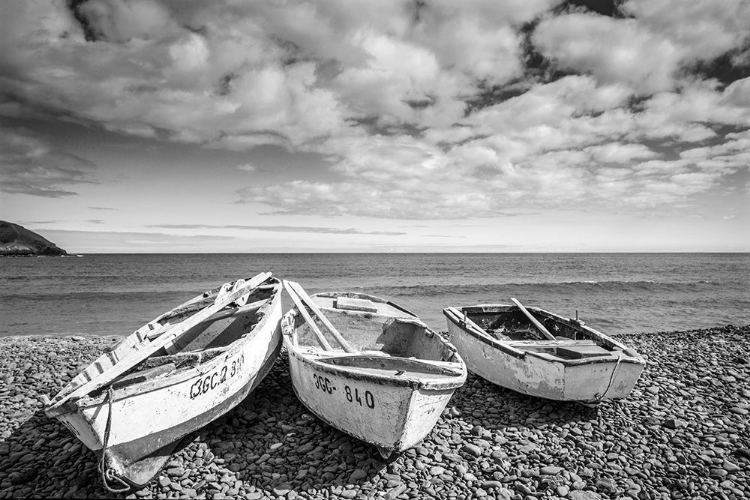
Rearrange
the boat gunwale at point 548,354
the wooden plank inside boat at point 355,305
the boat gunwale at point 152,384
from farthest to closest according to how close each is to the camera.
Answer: the wooden plank inside boat at point 355,305 → the boat gunwale at point 548,354 → the boat gunwale at point 152,384

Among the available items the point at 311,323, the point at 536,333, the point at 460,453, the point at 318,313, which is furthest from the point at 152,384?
the point at 536,333

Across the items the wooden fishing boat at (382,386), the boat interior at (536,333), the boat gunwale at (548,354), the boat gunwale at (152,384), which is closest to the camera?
the boat gunwale at (152,384)

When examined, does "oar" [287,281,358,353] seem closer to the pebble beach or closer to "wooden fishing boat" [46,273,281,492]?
"wooden fishing boat" [46,273,281,492]

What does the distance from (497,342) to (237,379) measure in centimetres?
460

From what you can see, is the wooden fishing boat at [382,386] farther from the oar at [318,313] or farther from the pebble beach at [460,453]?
the pebble beach at [460,453]

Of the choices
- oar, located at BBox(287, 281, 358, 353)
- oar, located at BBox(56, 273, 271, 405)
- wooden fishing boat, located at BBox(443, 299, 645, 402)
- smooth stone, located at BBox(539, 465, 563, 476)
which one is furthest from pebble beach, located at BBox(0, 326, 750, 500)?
oar, located at BBox(287, 281, 358, 353)

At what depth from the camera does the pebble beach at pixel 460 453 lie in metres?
4.65

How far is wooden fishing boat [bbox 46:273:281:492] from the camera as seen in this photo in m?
4.14

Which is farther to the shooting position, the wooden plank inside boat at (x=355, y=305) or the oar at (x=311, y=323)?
the wooden plank inside boat at (x=355, y=305)

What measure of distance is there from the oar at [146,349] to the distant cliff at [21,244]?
13115 cm

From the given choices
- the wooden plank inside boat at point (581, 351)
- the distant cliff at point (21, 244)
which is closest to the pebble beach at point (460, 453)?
the wooden plank inside boat at point (581, 351)

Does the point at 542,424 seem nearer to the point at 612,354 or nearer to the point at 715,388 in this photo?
the point at 612,354

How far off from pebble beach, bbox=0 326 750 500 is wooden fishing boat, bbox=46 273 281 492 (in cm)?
42

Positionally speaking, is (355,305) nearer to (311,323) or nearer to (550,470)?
(311,323)
